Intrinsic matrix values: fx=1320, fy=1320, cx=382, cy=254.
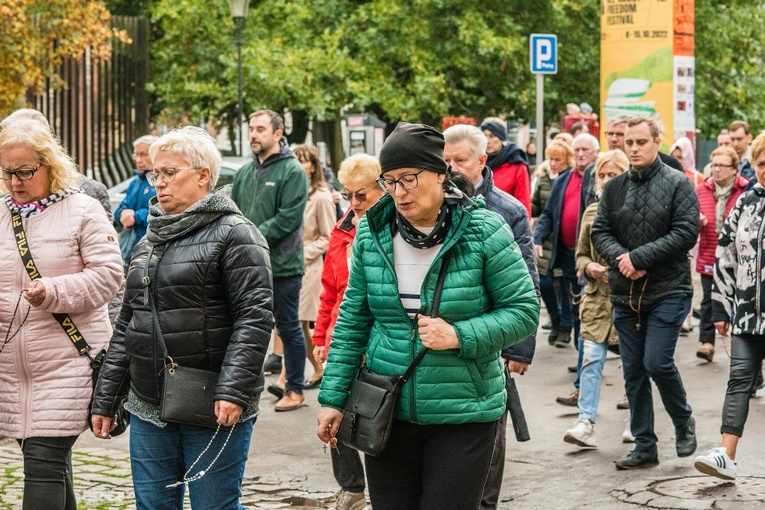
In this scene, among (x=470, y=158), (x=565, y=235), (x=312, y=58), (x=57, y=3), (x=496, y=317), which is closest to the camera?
(x=496, y=317)

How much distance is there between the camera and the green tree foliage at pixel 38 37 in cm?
1585

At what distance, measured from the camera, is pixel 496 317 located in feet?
14.0

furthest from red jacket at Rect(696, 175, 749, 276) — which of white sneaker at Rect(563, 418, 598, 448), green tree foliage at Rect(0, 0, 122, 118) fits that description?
green tree foliage at Rect(0, 0, 122, 118)

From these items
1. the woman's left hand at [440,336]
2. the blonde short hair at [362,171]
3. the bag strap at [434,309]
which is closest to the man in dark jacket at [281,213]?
the blonde short hair at [362,171]

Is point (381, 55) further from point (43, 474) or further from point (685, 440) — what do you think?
point (43, 474)

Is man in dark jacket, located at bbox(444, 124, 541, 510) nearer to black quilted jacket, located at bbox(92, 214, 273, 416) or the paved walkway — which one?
the paved walkway

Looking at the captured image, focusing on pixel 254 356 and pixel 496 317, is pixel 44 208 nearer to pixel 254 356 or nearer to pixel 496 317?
pixel 254 356

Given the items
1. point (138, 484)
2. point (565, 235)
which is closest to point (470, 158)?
point (138, 484)

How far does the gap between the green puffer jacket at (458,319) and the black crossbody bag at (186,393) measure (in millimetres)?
464

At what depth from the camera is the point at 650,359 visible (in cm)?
737

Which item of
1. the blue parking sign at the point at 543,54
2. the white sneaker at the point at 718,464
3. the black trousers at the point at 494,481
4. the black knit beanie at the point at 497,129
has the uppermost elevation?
the blue parking sign at the point at 543,54

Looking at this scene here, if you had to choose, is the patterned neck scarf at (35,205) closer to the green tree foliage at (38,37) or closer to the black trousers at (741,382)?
the black trousers at (741,382)

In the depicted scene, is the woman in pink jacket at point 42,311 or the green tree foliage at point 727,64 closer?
the woman in pink jacket at point 42,311

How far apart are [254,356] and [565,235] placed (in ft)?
21.7
